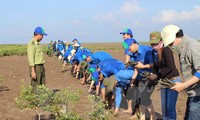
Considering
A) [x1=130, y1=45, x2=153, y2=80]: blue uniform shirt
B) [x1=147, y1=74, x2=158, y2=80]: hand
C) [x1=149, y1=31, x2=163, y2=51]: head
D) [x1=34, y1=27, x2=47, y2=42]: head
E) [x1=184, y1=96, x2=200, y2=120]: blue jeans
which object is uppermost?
[x1=34, y1=27, x2=47, y2=42]: head

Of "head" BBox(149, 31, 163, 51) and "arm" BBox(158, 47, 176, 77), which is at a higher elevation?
"head" BBox(149, 31, 163, 51)

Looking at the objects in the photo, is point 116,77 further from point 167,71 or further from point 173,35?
point 173,35

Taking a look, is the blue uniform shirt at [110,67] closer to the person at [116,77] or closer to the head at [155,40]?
the person at [116,77]

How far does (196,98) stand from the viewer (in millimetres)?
3941

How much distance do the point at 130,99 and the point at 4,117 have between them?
2.79 m

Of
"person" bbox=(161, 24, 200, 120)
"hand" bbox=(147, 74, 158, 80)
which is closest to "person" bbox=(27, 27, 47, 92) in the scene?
"hand" bbox=(147, 74, 158, 80)

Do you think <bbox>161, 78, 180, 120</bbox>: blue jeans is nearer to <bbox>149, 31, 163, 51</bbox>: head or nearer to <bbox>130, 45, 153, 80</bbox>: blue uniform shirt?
<bbox>149, 31, 163, 51</bbox>: head

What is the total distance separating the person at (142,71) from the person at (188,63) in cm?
199

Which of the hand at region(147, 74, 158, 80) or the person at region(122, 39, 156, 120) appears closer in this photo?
the hand at region(147, 74, 158, 80)

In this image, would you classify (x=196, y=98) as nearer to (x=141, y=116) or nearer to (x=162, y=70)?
(x=162, y=70)

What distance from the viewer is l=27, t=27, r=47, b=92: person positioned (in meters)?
7.09

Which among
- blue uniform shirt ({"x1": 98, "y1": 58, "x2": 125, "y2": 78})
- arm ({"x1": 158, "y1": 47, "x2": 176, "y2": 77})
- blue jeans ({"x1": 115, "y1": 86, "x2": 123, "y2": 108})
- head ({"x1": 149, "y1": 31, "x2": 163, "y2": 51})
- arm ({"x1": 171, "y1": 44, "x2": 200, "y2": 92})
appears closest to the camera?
arm ({"x1": 171, "y1": 44, "x2": 200, "y2": 92})

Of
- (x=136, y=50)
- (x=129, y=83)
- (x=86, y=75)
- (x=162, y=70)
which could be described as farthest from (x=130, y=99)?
(x=86, y=75)

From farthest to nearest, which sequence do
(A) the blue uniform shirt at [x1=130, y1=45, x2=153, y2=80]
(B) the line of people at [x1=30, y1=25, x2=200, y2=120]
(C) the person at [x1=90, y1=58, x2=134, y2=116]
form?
(C) the person at [x1=90, y1=58, x2=134, y2=116]
(A) the blue uniform shirt at [x1=130, y1=45, x2=153, y2=80]
(B) the line of people at [x1=30, y1=25, x2=200, y2=120]
